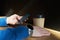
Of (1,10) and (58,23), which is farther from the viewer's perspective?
(1,10)

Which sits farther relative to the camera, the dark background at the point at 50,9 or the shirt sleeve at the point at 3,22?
the dark background at the point at 50,9

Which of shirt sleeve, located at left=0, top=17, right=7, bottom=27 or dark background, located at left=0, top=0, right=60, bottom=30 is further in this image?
dark background, located at left=0, top=0, right=60, bottom=30

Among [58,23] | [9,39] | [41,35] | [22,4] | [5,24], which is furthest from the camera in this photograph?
[22,4]

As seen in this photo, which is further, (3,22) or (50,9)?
(50,9)

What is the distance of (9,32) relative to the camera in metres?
0.59

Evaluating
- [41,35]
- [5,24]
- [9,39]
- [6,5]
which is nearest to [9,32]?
[9,39]

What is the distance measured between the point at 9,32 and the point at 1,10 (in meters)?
1.17

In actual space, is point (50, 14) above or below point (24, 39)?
above

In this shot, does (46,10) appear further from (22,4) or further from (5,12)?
(5,12)

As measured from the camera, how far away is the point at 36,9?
1410mm

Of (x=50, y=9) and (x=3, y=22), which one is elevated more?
(x=50, y=9)

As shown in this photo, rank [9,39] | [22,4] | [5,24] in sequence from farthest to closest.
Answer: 1. [22,4]
2. [5,24]
3. [9,39]

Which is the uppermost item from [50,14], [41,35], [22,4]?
[22,4]

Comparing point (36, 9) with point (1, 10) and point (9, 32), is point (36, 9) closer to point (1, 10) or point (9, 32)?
point (1, 10)
